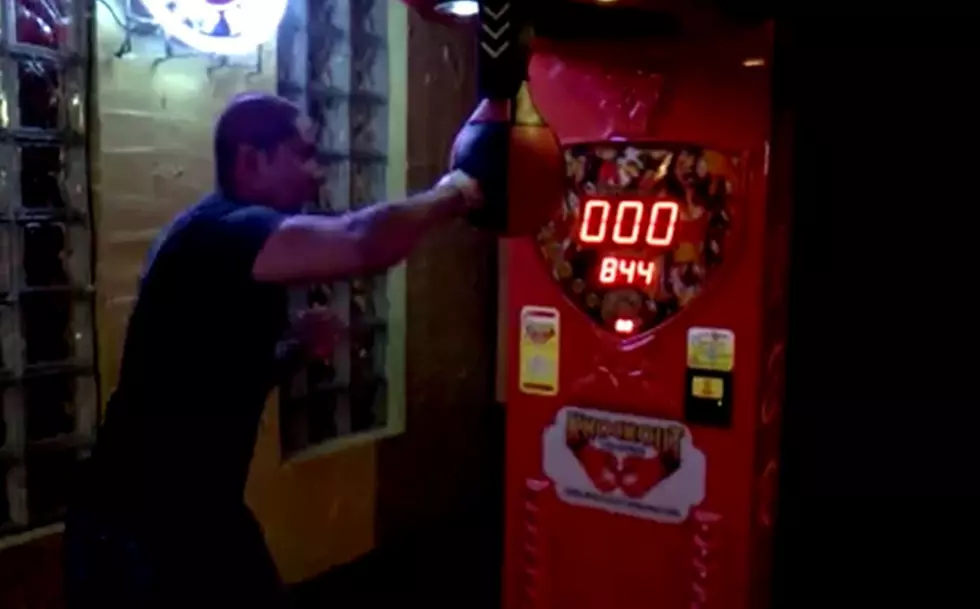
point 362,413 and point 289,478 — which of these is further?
point 362,413

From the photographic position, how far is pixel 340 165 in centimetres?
470

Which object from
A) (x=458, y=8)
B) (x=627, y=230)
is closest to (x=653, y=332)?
(x=627, y=230)

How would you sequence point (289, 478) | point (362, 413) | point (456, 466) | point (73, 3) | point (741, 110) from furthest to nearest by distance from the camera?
1. point (456, 466)
2. point (362, 413)
3. point (289, 478)
4. point (73, 3)
5. point (741, 110)

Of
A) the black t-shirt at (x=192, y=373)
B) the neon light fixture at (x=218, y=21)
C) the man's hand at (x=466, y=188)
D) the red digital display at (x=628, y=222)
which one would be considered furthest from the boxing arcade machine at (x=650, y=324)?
the black t-shirt at (x=192, y=373)

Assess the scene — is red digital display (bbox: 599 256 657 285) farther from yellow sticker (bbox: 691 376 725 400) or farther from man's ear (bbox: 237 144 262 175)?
man's ear (bbox: 237 144 262 175)

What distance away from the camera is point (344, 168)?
4.71m

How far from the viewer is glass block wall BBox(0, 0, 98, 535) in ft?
11.3

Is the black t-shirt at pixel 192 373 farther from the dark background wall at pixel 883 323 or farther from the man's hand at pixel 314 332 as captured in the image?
the dark background wall at pixel 883 323

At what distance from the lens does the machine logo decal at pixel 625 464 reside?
136 inches

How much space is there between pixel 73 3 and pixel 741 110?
1969mm

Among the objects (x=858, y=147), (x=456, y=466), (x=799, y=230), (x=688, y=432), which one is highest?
(x=858, y=147)

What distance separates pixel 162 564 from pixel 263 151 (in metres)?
0.89

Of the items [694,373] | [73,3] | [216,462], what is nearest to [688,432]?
[694,373]

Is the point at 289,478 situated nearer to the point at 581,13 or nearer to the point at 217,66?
the point at 217,66
